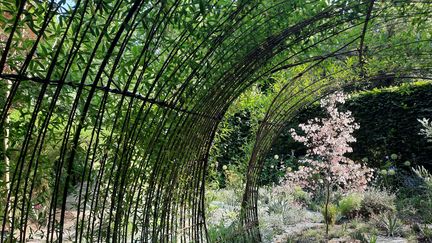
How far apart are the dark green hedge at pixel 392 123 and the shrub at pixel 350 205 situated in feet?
A: 6.45

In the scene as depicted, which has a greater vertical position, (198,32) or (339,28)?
(339,28)

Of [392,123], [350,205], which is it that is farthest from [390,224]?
[392,123]

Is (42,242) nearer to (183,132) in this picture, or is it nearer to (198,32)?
(183,132)

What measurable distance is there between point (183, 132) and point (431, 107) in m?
6.18

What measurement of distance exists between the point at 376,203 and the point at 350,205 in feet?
1.25

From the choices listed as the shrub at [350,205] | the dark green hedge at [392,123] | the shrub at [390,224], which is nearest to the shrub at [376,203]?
the shrub at [350,205]

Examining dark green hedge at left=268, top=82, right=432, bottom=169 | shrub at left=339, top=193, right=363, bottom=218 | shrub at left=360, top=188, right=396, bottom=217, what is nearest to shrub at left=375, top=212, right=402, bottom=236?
shrub at left=360, top=188, right=396, bottom=217

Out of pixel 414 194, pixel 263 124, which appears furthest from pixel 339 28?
pixel 414 194

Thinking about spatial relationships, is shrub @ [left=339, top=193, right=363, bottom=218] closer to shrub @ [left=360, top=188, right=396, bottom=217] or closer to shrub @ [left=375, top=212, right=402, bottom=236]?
shrub @ [left=360, top=188, right=396, bottom=217]

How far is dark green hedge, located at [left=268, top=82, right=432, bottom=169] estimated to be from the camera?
24.0 ft

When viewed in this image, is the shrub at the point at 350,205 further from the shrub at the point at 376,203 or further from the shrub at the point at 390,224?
the shrub at the point at 390,224

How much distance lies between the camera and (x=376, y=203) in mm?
5941

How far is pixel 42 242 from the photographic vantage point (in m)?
3.86

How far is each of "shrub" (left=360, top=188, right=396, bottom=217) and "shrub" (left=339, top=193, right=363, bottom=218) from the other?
0.34 feet
